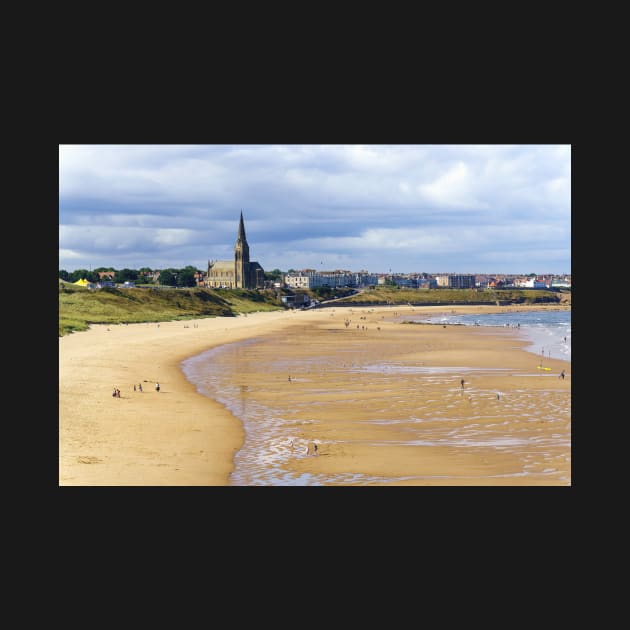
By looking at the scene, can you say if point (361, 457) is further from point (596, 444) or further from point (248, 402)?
point (596, 444)

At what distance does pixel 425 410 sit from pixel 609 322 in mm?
18200

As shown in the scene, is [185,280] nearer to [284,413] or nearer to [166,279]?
[166,279]

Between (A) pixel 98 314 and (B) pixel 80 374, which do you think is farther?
(A) pixel 98 314

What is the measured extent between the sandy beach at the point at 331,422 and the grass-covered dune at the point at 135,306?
2525cm

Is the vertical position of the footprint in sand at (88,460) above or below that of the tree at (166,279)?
below

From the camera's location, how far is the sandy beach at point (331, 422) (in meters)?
16.3

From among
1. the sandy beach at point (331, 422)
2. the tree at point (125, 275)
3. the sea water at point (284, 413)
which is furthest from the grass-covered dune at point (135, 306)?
the tree at point (125, 275)

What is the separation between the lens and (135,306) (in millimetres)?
88188

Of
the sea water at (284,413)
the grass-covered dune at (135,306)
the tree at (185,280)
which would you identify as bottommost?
the sea water at (284,413)

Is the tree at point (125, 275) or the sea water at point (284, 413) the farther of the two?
the tree at point (125, 275)

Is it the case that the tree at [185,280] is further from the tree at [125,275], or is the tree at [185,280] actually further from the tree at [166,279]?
the tree at [125,275]

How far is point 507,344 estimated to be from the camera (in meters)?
55.1

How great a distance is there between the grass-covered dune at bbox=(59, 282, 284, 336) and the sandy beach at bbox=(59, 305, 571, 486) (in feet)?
82.9
